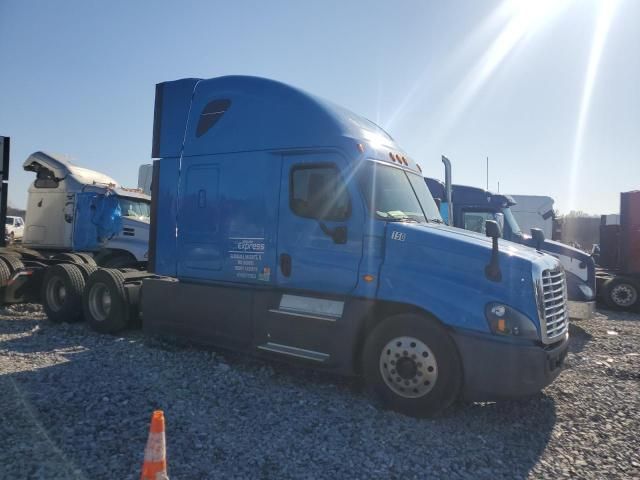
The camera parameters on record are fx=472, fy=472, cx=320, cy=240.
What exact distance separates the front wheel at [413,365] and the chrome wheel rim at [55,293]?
652cm

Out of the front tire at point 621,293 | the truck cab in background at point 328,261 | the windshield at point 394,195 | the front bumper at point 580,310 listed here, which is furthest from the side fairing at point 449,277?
the front tire at point 621,293

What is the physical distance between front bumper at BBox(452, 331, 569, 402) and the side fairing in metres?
0.17

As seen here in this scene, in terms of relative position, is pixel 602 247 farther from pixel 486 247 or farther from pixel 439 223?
pixel 486 247

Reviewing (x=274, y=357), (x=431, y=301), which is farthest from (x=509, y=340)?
(x=274, y=357)

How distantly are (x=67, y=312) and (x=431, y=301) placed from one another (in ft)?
22.2

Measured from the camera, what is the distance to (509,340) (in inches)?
169

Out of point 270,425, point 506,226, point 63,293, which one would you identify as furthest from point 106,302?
point 506,226

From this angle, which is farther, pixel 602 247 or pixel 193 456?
pixel 602 247

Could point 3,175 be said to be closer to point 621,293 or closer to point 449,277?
point 449,277

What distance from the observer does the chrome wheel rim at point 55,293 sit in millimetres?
8748

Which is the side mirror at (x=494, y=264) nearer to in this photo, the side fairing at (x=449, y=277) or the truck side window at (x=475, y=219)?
the side fairing at (x=449, y=277)

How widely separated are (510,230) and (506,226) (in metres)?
0.12

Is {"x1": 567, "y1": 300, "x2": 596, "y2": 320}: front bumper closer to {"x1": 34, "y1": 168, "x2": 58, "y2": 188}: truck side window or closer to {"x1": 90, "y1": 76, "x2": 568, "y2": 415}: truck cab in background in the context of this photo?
{"x1": 90, "y1": 76, "x2": 568, "y2": 415}: truck cab in background


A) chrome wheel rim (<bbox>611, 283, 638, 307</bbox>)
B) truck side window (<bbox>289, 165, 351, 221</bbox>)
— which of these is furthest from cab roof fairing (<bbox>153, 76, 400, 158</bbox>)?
chrome wheel rim (<bbox>611, 283, 638, 307</bbox>)
